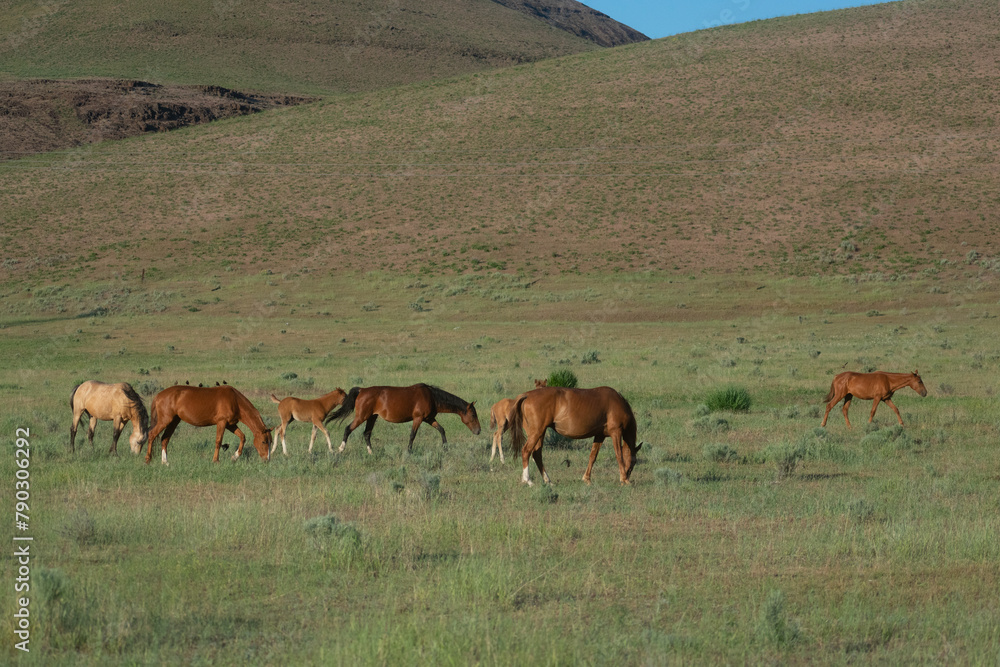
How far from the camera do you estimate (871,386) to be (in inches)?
645

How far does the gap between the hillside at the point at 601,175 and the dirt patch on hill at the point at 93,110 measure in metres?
8.91

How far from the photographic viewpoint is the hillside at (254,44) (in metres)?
115

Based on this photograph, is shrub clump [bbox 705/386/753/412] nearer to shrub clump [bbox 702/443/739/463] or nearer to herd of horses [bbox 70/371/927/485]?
herd of horses [bbox 70/371/927/485]

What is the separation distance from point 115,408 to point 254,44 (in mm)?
124723

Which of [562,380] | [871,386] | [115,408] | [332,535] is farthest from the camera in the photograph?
[562,380]

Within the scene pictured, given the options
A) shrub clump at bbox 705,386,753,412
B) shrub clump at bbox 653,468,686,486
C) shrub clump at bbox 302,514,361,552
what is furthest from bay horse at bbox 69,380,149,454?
shrub clump at bbox 705,386,753,412

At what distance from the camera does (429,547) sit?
8.36 meters

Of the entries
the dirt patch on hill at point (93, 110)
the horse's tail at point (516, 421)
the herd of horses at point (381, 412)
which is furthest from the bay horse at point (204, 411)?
the dirt patch on hill at point (93, 110)

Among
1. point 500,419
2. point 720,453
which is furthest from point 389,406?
point 720,453

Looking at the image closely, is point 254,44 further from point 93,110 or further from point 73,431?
point 73,431

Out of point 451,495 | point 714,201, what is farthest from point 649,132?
point 451,495

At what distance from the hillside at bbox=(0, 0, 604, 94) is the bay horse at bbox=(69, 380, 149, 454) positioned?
104795mm

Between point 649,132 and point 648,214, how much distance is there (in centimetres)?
1427

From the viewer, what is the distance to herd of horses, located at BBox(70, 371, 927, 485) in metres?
11.1
